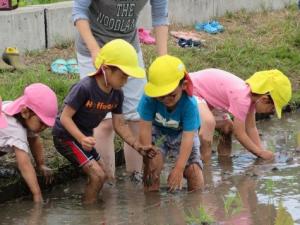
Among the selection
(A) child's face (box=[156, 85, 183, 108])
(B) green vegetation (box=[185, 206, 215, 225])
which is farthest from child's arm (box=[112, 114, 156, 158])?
(B) green vegetation (box=[185, 206, 215, 225])

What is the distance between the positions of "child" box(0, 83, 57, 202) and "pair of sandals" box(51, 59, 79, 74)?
2663mm

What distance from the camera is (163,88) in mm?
5344

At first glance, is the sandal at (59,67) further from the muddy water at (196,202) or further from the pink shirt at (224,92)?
the muddy water at (196,202)

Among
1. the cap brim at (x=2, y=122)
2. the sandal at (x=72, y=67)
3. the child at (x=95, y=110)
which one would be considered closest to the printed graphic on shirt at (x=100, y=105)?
the child at (x=95, y=110)

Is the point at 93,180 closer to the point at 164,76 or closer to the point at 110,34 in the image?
the point at 164,76

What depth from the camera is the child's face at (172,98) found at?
540 centimetres

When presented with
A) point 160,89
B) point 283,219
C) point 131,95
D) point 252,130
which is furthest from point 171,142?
point 283,219

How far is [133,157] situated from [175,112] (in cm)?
74

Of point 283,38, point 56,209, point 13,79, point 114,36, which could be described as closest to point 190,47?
point 283,38

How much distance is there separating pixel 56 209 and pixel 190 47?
4781 millimetres

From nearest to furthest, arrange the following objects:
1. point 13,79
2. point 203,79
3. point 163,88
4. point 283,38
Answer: point 163,88 → point 203,79 → point 13,79 → point 283,38

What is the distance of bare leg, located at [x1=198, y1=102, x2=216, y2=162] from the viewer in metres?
6.47

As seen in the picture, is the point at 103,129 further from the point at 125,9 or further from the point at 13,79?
the point at 13,79

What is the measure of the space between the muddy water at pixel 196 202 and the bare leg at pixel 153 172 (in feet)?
0.22
